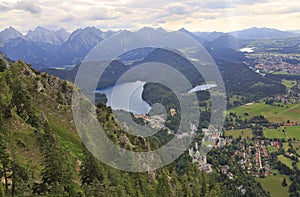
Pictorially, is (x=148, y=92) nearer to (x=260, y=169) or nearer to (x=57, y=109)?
(x=260, y=169)

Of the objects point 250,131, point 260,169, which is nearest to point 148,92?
point 250,131

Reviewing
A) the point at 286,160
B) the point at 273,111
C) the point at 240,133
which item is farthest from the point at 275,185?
the point at 273,111

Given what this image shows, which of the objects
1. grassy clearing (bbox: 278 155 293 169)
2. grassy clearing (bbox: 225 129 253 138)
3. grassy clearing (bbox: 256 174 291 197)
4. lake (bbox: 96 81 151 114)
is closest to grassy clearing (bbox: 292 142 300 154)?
grassy clearing (bbox: 278 155 293 169)

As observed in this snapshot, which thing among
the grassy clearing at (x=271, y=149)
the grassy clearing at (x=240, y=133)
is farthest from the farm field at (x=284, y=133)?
the grassy clearing at (x=271, y=149)

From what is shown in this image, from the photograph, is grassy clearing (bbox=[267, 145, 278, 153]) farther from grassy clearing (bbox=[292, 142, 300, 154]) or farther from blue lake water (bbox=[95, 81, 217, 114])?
blue lake water (bbox=[95, 81, 217, 114])

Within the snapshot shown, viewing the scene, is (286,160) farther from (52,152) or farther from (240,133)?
(52,152)

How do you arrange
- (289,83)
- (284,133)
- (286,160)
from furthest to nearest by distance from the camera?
(289,83) < (284,133) < (286,160)
